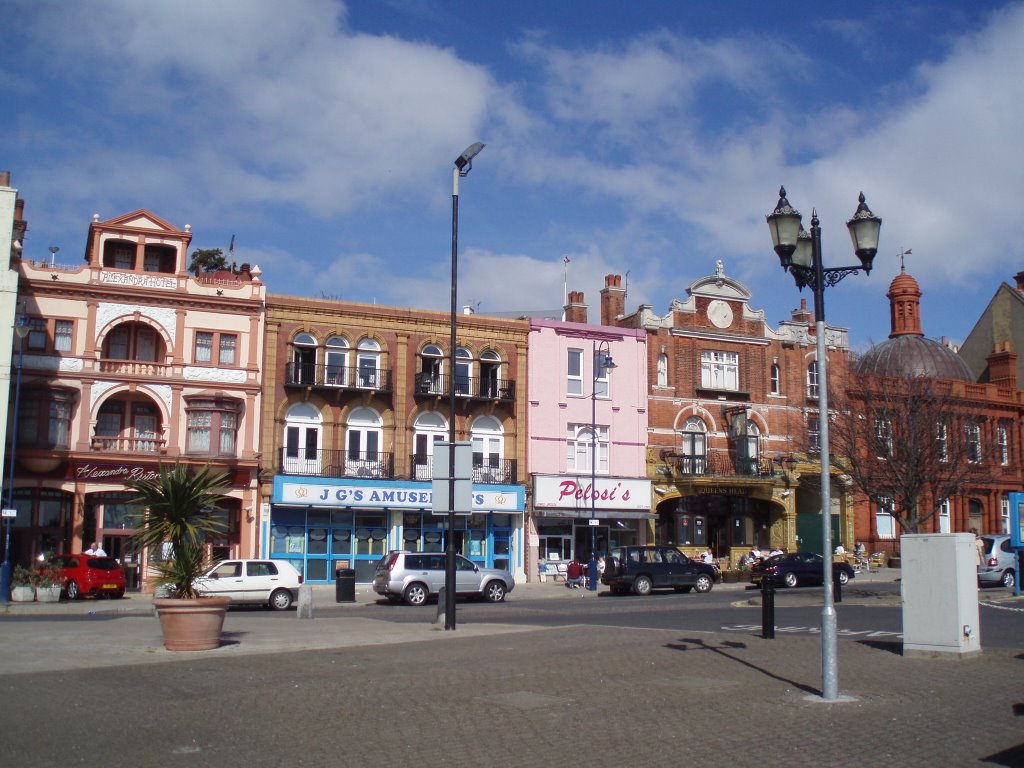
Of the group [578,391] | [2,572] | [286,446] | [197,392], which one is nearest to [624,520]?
[578,391]

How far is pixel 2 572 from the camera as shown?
3095 centimetres

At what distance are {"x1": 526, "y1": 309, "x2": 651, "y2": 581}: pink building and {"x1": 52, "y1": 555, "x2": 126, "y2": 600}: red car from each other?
58.1ft

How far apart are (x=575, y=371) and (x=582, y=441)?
3170 mm

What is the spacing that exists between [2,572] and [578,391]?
25.1 metres

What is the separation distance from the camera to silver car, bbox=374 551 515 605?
32094mm

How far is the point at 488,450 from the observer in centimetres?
4609

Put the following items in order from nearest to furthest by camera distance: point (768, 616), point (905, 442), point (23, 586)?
point (768, 616), point (905, 442), point (23, 586)

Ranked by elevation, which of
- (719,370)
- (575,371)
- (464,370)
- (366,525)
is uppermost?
(719,370)

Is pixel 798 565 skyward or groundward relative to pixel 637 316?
groundward

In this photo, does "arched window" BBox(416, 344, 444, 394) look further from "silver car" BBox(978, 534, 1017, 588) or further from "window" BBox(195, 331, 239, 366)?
"silver car" BBox(978, 534, 1017, 588)

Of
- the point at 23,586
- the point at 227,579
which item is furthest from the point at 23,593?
the point at 227,579


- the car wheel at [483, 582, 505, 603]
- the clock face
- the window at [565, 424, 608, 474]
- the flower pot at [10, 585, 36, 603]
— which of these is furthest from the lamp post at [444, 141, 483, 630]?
the clock face

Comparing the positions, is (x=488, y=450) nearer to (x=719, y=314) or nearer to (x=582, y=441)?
(x=582, y=441)

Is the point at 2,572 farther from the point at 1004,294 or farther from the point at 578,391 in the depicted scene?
the point at 1004,294
